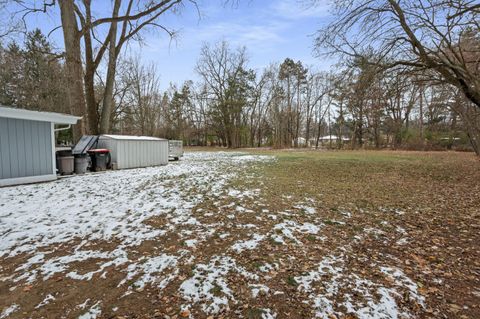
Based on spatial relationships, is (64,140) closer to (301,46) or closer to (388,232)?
(301,46)

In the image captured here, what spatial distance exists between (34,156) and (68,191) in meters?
2.21

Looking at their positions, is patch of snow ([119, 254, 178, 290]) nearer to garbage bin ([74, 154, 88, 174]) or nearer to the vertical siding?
the vertical siding

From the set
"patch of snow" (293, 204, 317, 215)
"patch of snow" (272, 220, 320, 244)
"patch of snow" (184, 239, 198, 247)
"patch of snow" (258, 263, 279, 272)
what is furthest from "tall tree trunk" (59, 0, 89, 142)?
"patch of snow" (258, 263, 279, 272)

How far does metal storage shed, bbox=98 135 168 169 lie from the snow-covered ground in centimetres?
407

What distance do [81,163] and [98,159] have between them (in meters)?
0.71

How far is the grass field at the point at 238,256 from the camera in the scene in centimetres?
214

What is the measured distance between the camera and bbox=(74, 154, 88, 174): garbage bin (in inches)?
333

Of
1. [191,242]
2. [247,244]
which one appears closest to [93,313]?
[191,242]

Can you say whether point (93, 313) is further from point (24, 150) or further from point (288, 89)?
point (288, 89)

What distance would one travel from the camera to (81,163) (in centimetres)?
855

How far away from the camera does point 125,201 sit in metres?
5.04

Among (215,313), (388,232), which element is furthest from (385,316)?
(388,232)

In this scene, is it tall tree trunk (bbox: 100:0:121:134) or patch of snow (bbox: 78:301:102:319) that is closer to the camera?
patch of snow (bbox: 78:301:102:319)

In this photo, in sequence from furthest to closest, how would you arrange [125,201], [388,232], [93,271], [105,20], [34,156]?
[105,20], [34,156], [125,201], [388,232], [93,271]
